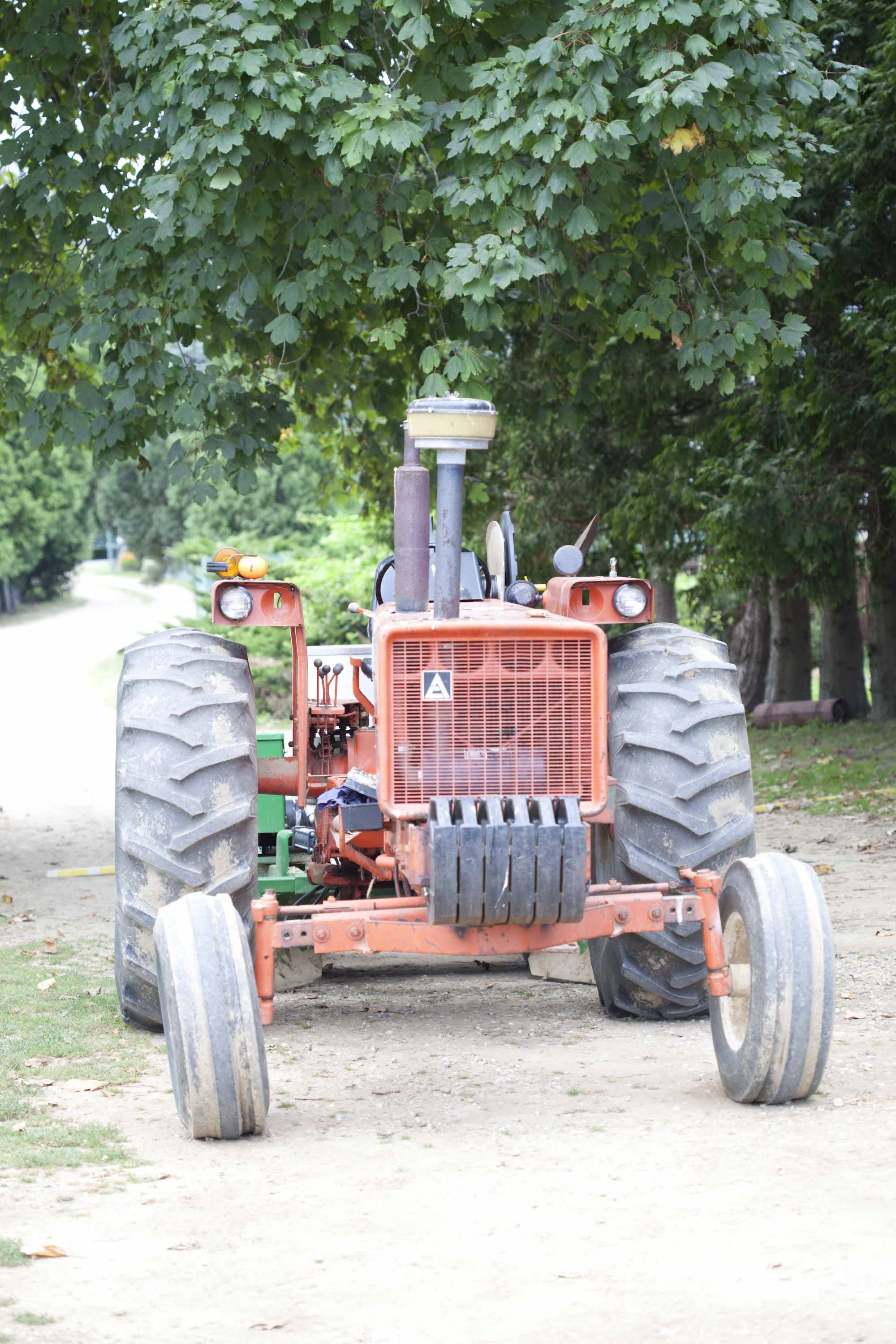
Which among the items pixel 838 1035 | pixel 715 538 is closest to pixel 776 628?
pixel 715 538

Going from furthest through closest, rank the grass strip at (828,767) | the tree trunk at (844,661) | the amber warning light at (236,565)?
the tree trunk at (844,661) → the grass strip at (828,767) → the amber warning light at (236,565)

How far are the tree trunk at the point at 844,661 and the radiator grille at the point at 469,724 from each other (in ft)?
52.1

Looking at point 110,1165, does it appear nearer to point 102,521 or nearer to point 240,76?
point 240,76

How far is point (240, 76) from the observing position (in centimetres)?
1005

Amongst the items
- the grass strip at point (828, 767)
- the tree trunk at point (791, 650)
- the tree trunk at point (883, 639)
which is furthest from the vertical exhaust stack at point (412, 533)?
the tree trunk at point (791, 650)

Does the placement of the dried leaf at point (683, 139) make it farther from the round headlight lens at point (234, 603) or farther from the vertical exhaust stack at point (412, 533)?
the round headlight lens at point (234, 603)

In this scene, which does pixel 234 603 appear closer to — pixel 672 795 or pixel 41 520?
pixel 672 795

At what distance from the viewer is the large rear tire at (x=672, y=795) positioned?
6.39 metres

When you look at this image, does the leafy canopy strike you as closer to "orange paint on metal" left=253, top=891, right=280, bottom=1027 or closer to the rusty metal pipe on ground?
"orange paint on metal" left=253, top=891, right=280, bottom=1027

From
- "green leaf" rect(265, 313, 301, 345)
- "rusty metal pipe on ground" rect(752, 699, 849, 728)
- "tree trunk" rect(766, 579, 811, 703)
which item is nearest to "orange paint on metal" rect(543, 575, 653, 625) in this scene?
"green leaf" rect(265, 313, 301, 345)

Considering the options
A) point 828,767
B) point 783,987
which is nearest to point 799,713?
point 828,767

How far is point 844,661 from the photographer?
834 inches

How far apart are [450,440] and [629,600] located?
1608mm

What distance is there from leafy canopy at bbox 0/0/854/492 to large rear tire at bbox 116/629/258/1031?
14.5ft
